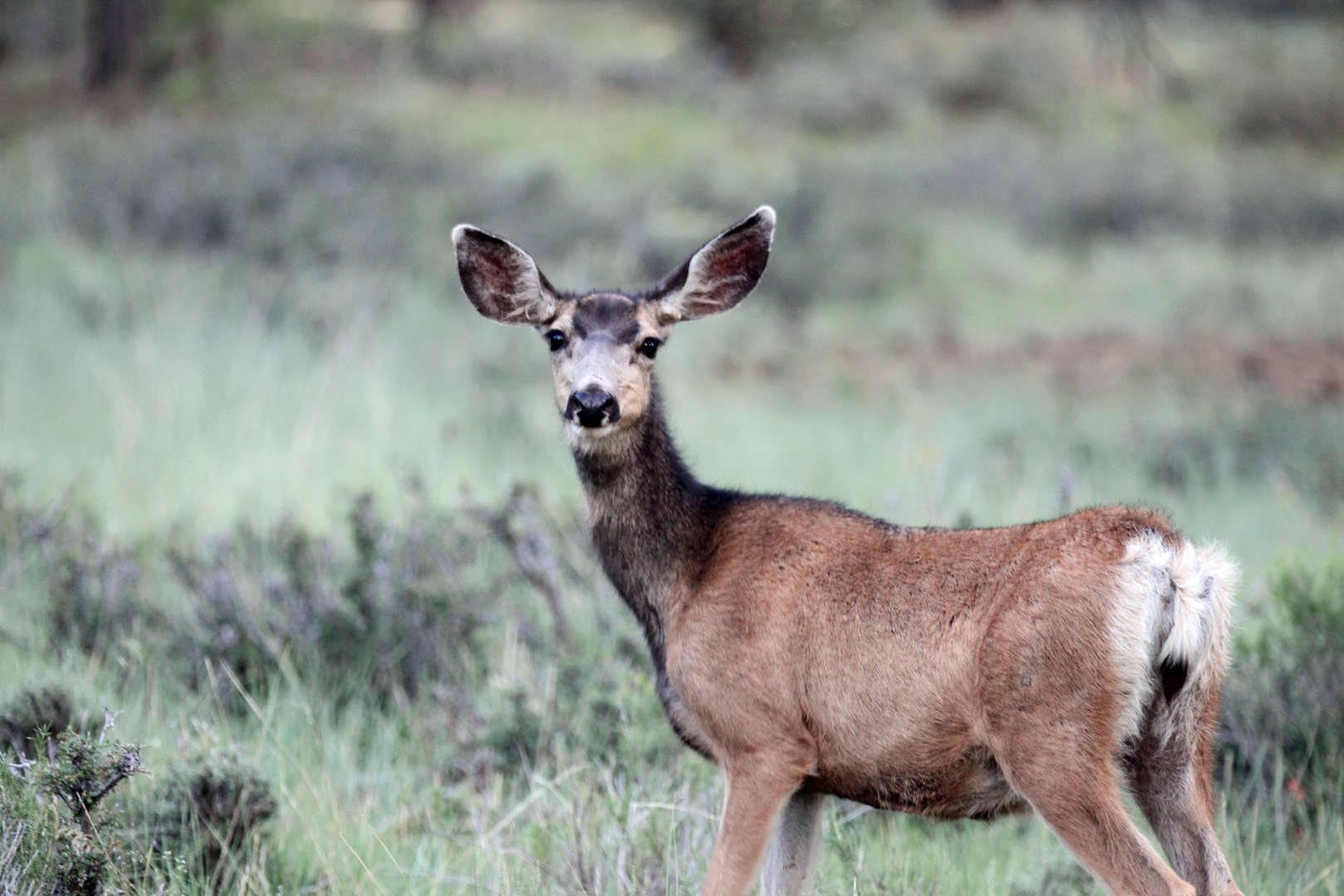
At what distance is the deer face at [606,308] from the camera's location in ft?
14.3

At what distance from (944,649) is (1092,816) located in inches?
21.3

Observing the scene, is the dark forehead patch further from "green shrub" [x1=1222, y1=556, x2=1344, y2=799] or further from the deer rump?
"green shrub" [x1=1222, y1=556, x2=1344, y2=799]

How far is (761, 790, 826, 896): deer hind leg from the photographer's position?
4.20 m

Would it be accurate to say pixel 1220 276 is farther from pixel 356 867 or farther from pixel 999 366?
pixel 356 867

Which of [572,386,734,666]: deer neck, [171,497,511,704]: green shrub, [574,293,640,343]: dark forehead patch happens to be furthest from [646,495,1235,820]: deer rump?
[171,497,511,704]: green shrub

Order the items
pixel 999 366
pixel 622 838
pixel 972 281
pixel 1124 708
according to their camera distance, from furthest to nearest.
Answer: pixel 972 281 < pixel 999 366 < pixel 622 838 < pixel 1124 708

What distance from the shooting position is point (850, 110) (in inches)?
1006

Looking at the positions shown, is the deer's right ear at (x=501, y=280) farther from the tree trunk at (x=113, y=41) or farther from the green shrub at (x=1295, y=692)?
the tree trunk at (x=113, y=41)

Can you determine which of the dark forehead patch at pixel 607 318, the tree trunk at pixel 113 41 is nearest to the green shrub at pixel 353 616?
the dark forehead patch at pixel 607 318

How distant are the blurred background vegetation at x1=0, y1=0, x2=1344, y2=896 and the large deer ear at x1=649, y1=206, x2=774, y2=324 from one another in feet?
4.29

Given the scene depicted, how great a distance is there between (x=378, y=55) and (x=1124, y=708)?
1003 inches

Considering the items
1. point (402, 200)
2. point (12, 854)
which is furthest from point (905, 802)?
point (402, 200)

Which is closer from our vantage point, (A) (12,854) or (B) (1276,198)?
(A) (12,854)

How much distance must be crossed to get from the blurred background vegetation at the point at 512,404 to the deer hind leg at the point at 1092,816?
2.46ft
